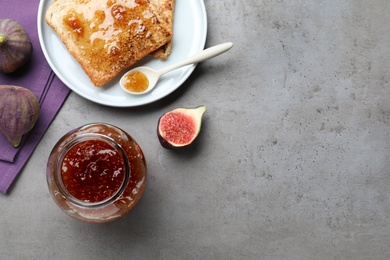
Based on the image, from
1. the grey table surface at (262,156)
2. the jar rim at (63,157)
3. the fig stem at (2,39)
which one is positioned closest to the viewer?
the jar rim at (63,157)

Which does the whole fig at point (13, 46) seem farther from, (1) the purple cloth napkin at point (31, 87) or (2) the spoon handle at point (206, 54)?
(2) the spoon handle at point (206, 54)

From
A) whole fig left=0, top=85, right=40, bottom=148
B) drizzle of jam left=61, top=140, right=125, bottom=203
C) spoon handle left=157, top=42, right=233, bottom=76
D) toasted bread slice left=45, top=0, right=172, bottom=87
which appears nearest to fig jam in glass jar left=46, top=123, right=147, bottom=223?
drizzle of jam left=61, top=140, right=125, bottom=203

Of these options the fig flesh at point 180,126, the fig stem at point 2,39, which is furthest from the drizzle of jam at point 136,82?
the fig stem at point 2,39

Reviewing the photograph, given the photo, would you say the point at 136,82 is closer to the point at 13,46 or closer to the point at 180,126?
the point at 180,126

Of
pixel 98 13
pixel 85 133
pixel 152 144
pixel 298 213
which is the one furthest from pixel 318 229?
pixel 98 13

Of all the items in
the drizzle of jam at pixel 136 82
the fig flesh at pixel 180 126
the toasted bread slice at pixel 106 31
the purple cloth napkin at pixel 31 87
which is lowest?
the purple cloth napkin at pixel 31 87

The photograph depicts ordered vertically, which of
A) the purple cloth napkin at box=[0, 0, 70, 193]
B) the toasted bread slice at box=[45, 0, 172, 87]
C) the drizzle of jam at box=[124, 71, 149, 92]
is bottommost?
the purple cloth napkin at box=[0, 0, 70, 193]

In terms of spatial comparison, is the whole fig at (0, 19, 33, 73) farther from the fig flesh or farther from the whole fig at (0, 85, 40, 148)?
the fig flesh
